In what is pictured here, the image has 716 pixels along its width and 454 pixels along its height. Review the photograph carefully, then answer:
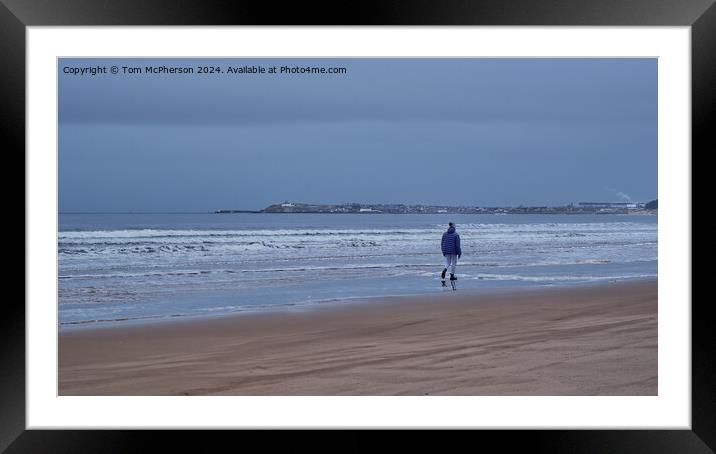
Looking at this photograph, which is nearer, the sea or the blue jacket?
the sea

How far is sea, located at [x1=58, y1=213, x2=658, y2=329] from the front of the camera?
509 inches

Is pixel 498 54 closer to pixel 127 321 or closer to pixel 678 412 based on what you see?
pixel 678 412

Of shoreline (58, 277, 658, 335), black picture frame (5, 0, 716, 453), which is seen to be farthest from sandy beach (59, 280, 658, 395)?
black picture frame (5, 0, 716, 453)

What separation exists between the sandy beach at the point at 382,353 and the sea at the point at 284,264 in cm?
164

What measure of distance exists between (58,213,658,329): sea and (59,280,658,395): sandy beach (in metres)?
1.64

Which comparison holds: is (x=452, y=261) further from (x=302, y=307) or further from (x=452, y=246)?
(x=302, y=307)

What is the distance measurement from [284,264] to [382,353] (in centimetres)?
1282

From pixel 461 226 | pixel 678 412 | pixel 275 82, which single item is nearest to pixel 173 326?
pixel 678 412

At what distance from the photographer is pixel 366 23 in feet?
14.5

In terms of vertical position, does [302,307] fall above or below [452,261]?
below

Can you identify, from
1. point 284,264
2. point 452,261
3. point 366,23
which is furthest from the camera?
point 284,264

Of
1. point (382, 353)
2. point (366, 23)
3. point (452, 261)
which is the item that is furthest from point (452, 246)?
point (366, 23)

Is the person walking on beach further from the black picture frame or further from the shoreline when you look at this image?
the black picture frame

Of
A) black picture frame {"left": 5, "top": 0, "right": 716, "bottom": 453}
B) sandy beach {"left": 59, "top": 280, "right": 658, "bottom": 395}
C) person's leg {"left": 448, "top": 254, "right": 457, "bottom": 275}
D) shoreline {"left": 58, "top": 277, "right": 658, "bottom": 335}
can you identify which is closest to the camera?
black picture frame {"left": 5, "top": 0, "right": 716, "bottom": 453}
